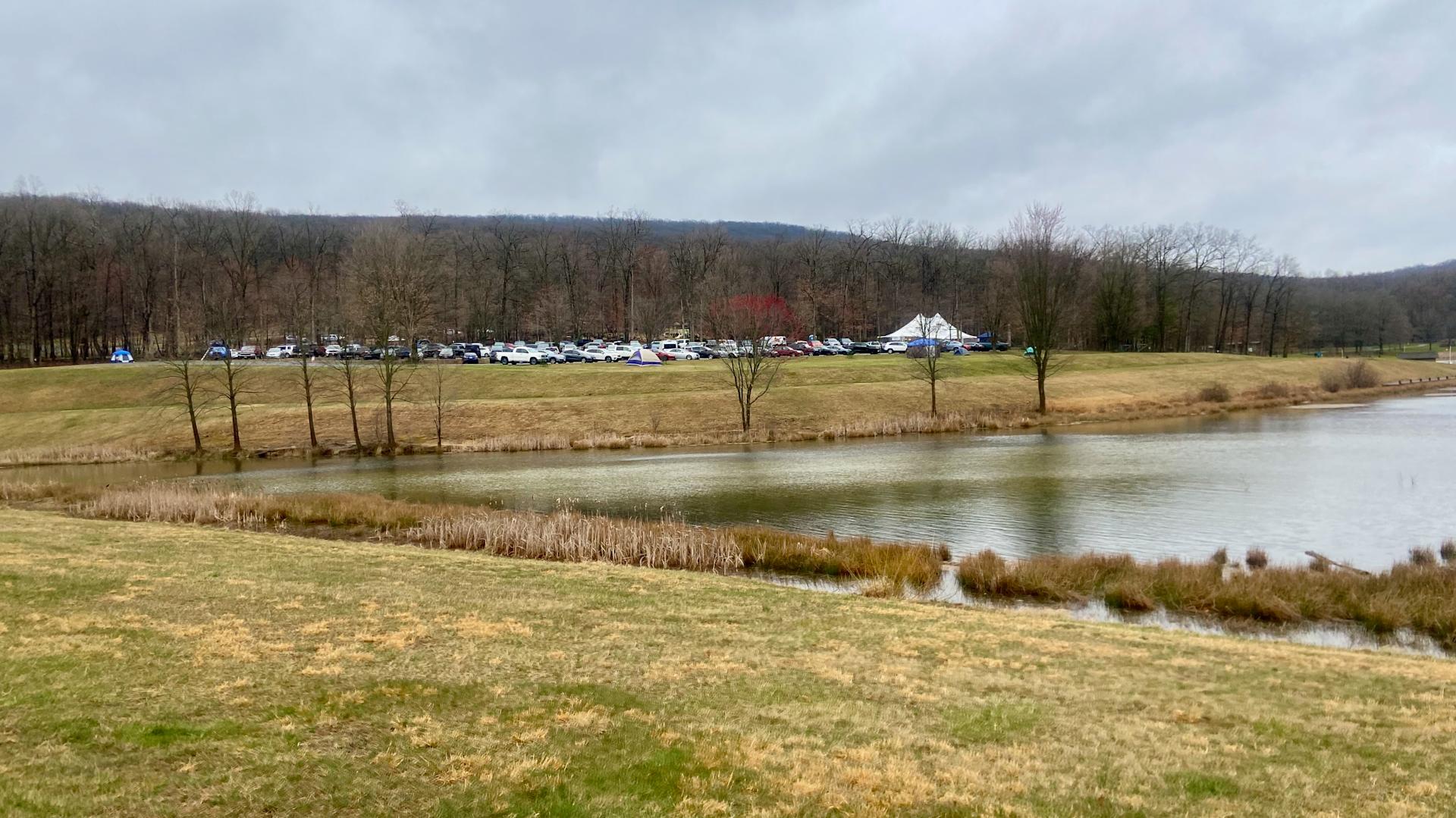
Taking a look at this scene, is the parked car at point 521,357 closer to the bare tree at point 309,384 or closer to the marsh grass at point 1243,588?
the bare tree at point 309,384

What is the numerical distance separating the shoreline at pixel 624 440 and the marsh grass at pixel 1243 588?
96.7 feet

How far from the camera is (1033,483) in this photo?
30.1 metres

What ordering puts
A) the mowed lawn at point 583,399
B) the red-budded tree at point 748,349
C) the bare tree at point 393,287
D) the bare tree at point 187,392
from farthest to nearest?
the bare tree at point 393,287 → the red-budded tree at point 748,349 → the mowed lawn at point 583,399 → the bare tree at point 187,392

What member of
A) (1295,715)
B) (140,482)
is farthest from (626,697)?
(140,482)

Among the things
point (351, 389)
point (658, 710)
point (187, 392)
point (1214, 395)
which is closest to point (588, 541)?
point (658, 710)

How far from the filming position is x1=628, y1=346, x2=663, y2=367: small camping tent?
69375 mm

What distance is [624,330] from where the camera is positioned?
11531 centimetres

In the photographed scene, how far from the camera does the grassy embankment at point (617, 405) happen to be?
47.7 meters

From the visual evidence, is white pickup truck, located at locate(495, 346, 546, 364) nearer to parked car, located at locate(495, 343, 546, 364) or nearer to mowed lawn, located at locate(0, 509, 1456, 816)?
parked car, located at locate(495, 343, 546, 364)

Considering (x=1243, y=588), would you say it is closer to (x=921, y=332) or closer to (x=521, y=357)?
(x=521, y=357)

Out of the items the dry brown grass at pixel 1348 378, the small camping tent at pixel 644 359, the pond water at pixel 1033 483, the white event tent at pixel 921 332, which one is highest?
the white event tent at pixel 921 332

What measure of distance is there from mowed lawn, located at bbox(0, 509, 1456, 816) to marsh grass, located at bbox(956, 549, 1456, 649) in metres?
2.75

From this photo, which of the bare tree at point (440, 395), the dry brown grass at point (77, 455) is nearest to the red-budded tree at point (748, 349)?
the bare tree at point (440, 395)

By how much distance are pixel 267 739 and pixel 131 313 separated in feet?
322
